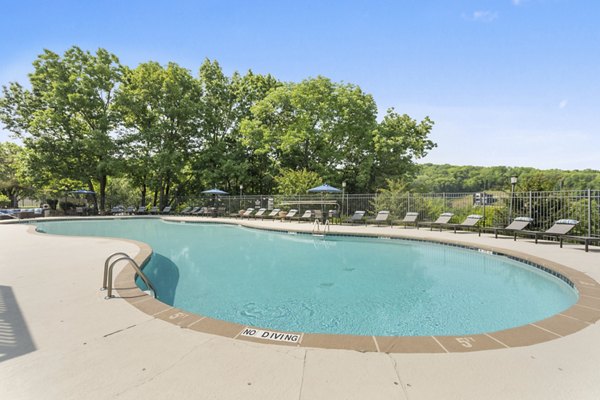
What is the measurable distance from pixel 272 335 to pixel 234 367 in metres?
0.65

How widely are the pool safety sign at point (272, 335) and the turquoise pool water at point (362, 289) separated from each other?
3.28 ft

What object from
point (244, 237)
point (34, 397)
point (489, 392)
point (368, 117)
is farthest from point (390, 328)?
point (368, 117)

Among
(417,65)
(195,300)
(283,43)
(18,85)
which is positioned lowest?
(195,300)

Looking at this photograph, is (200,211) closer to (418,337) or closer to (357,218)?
(357,218)

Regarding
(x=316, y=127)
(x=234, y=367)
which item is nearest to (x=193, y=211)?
(x=316, y=127)

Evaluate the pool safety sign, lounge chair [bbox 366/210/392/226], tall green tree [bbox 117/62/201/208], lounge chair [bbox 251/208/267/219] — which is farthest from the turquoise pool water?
tall green tree [bbox 117/62/201/208]

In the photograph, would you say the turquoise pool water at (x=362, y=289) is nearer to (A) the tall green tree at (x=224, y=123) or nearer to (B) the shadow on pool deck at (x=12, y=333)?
(B) the shadow on pool deck at (x=12, y=333)

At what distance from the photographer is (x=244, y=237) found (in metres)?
12.6

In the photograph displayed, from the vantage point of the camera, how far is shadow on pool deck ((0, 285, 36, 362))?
252 cm

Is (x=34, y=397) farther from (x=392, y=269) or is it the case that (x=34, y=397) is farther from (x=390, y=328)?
(x=392, y=269)

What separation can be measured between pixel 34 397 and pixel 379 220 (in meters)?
14.3

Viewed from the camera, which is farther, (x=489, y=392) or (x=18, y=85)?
(x=18, y=85)

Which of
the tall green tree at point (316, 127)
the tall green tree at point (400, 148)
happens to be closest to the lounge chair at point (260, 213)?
the tall green tree at point (316, 127)

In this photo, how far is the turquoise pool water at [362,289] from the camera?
13.5 ft
